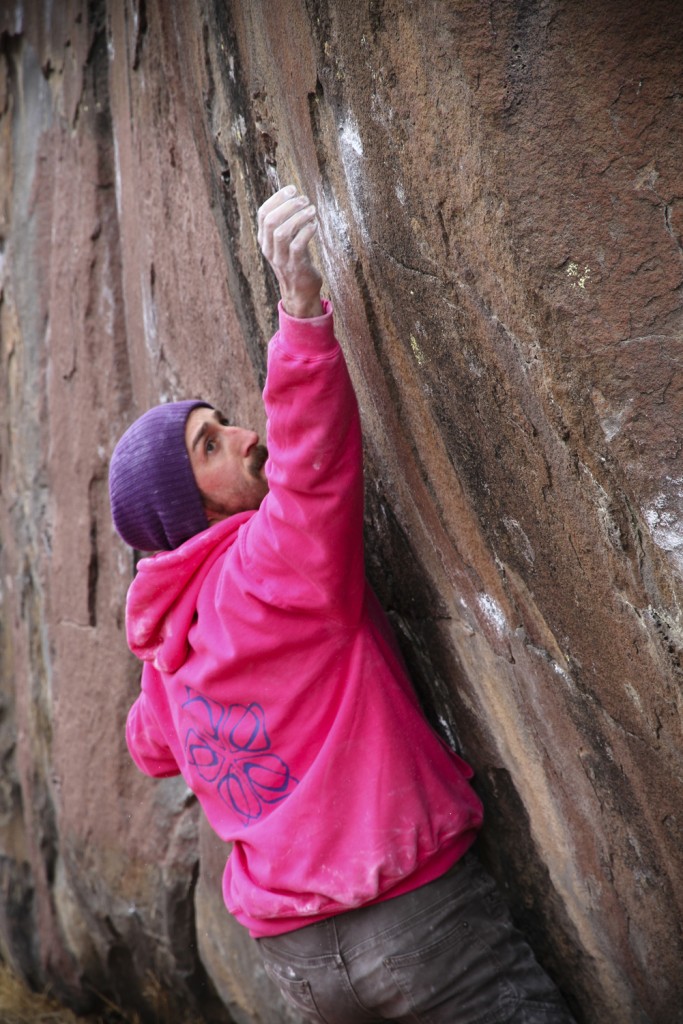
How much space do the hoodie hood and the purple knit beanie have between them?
0.06 metres

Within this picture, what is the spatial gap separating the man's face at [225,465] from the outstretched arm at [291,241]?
1.64ft

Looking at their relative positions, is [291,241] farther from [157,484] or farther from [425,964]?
[425,964]

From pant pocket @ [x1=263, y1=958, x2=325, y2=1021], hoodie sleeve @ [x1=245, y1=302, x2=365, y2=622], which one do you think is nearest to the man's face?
hoodie sleeve @ [x1=245, y1=302, x2=365, y2=622]

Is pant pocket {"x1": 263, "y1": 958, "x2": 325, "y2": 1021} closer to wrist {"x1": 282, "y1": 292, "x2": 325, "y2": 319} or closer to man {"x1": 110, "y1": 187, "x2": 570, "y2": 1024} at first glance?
man {"x1": 110, "y1": 187, "x2": 570, "y2": 1024}

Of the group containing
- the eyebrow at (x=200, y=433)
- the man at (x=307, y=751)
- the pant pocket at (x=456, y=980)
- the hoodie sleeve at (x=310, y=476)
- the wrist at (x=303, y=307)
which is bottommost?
the pant pocket at (x=456, y=980)

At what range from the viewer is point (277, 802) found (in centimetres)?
190

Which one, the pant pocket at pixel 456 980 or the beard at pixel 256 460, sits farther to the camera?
the beard at pixel 256 460

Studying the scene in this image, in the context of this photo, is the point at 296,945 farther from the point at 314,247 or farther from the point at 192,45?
the point at 192,45

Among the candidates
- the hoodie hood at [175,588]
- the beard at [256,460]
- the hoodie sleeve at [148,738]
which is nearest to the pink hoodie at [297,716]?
the hoodie hood at [175,588]

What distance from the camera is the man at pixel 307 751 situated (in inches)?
69.8

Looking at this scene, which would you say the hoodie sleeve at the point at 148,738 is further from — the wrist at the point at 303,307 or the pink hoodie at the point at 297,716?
the wrist at the point at 303,307

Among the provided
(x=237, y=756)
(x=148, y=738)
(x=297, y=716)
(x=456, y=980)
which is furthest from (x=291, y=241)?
(x=456, y=980)

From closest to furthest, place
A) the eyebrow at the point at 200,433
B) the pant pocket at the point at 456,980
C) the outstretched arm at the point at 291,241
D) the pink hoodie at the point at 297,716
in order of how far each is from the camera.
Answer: the outstretched arm at the point at 291,241
the pink hoodie at the point at 297,716
the pant pocket at the point at 456,980
the eyebrow at the point at 200,433

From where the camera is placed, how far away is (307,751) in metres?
1.85
